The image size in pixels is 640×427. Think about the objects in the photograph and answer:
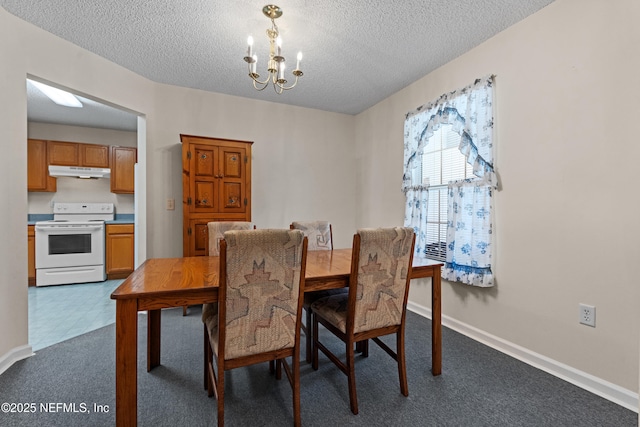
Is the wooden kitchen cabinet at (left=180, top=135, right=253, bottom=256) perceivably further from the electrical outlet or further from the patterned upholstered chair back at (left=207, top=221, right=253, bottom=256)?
the electrical outlet

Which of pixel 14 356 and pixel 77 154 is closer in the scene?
pixel 14 356

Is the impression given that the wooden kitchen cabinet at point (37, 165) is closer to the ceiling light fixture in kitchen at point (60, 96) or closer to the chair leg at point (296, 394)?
the ceiling light fixture in kitchen at point (60, 96)

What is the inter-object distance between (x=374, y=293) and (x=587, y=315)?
1378 millimetres

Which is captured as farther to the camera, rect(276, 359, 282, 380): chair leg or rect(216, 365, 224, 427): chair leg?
rect(276, 359, 282, 380): chair leg

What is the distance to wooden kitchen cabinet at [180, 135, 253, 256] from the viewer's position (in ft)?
9.82

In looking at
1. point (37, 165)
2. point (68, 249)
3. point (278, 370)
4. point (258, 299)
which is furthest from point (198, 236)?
point (37, 165)

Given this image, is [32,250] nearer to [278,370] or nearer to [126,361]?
[126,361]

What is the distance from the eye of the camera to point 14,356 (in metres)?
1.98

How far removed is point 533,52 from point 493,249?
58.9 inches

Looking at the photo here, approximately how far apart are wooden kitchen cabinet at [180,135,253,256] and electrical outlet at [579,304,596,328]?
3008mm

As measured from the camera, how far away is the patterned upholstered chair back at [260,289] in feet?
4.00

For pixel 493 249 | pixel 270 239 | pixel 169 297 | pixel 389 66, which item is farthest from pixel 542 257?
pixel 169 297

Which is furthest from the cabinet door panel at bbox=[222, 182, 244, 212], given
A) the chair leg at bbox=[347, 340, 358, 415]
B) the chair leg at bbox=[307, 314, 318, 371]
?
the chair leg at bbox=[347, 340, 358, 415]

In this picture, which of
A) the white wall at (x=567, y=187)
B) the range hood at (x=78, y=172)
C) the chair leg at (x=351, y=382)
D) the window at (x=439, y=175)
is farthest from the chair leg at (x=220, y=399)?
the range hood at (x=78, y=172)
